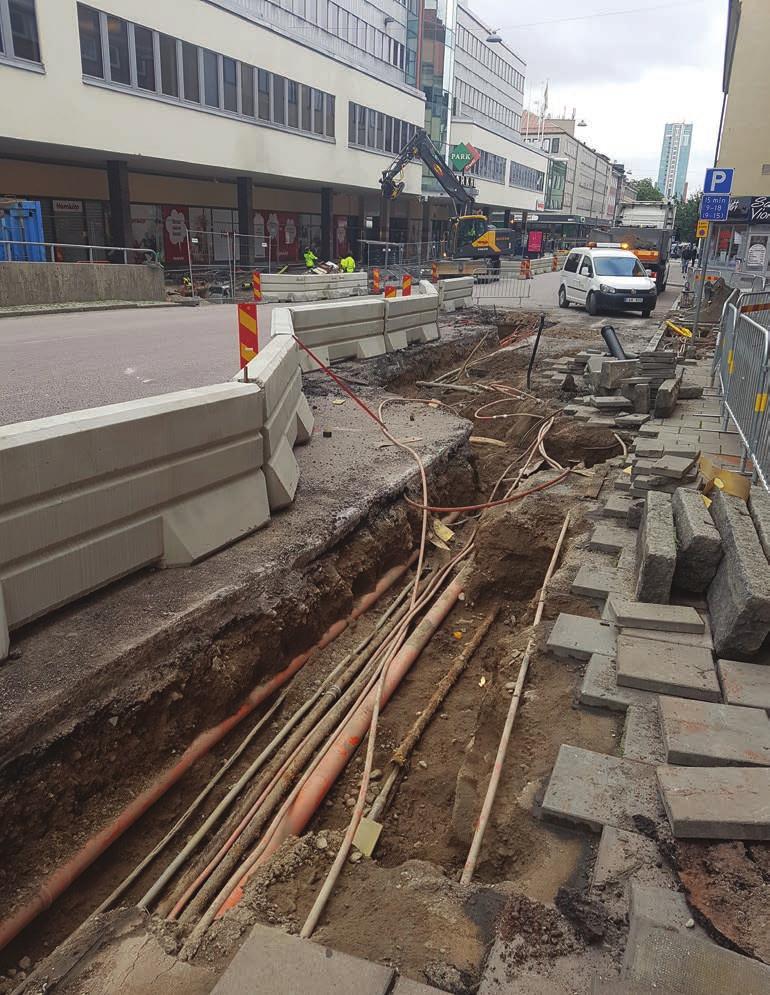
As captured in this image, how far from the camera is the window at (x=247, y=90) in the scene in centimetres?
2794

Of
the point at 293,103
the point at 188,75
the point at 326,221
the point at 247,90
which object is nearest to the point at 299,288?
the point at 188,75

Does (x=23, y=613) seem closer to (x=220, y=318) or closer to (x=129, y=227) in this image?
(x=220, y=318)

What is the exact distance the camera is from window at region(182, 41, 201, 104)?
25031mm

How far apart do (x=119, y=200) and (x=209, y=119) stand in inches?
183

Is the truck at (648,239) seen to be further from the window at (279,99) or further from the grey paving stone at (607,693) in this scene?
the grey paving stone at (607,693)

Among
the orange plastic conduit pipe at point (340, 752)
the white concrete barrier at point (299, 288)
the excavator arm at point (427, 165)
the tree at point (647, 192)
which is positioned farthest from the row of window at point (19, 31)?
the tree at point (647, 192)

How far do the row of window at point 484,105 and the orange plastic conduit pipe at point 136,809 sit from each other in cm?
6614

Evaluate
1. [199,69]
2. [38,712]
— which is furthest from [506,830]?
[199,69]

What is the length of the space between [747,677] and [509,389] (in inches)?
387

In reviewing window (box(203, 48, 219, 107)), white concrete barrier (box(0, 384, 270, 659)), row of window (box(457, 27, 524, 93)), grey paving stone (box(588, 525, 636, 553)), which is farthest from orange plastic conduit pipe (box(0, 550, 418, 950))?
row of window (box(457, 27, 524, 93))

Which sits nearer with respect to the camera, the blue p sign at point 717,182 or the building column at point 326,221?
the blue p sign at point 717,182

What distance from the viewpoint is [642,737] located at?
3.59 m

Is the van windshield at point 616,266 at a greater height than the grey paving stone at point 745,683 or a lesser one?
greater

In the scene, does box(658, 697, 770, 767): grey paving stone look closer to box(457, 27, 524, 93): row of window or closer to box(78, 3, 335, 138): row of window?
box(78, 3, 335, 138): row of window
